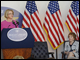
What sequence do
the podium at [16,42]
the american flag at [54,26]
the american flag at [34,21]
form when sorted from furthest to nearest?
the american flag at [54,26], the american flag at [34,21], the podium at [16,42]

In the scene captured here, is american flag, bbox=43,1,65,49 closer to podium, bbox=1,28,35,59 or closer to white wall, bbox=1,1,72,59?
white wall, bbox=1,1,72,59

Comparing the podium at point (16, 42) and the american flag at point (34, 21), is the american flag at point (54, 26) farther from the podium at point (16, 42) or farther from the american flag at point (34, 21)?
the podium at point (16, 42)

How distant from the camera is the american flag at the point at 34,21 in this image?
515 centimetres

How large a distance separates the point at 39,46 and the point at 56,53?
5.33 feet

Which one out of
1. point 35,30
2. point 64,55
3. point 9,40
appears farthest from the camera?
point 35,30

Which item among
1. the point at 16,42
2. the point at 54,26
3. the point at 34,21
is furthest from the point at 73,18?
the point at 16,42

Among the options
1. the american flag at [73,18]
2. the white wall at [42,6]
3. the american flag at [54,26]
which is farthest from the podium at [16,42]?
the american flag at [73,18]

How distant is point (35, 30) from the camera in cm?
519

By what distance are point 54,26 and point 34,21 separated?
77 centimetres

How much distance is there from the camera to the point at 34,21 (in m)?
5.19

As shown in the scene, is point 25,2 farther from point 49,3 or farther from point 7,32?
point 7,32

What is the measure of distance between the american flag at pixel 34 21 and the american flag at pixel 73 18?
1072 mm

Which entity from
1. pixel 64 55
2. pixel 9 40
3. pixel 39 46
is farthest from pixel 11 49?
pixel 64 55

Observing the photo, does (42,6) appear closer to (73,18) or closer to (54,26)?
(54,26)
